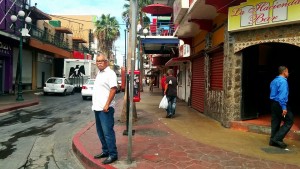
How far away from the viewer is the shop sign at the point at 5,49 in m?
20.9

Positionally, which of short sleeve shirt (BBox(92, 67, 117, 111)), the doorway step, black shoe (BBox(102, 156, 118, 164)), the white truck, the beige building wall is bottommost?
black shoe (BBox(102, 156, 118, 164))

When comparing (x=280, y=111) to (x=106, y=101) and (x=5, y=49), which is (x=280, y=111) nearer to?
(x=106, y=101)

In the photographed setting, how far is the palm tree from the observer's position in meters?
49.0

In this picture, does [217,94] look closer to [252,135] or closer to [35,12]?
[252,135]

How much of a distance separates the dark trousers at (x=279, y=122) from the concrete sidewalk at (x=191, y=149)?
309 millimetres

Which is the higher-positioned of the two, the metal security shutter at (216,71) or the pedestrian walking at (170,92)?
the metal security shutter at (216,71)

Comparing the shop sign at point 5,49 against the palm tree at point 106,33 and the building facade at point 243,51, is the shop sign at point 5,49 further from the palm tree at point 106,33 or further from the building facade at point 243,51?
the palm tree at point 106,33

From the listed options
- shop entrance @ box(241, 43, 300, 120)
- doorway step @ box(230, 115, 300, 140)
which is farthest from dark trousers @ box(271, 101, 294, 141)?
shop entrance @ box(241, 43, 300, 120)

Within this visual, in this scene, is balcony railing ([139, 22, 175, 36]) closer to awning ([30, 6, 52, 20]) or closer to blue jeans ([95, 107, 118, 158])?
awning ([30, 6, 52, 20])

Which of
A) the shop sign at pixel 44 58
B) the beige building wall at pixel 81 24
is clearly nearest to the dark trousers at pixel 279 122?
the shop sign at pixel 44 58

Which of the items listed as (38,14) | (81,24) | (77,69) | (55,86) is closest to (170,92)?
(55,86)

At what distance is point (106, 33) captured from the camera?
161 ft

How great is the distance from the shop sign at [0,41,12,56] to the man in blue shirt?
1962 cm

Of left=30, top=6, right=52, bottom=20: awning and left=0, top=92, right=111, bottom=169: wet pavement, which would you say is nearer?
left=0, top=92, right=111, bottom=169: wet pavement
